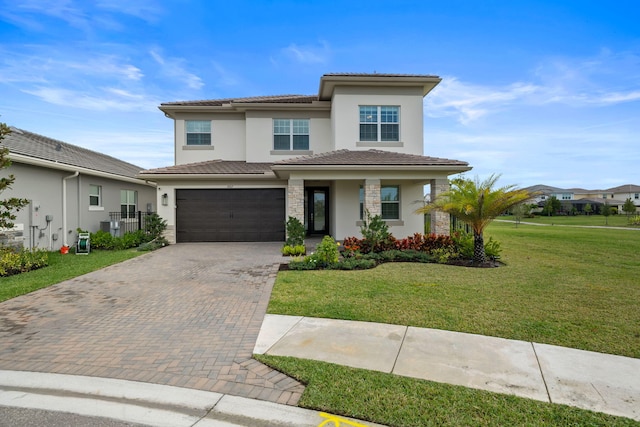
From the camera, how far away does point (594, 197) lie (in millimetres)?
79688

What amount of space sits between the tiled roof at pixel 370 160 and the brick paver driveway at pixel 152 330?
5.43 meters

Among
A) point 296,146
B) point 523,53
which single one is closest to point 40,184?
point 296,146

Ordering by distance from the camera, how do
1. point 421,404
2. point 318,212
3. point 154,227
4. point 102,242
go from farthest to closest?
point 318,212 → point 154,227 → point 102,242 → point 421,404

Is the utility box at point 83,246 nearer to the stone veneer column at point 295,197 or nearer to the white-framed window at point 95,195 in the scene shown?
the white-framed window at point 95,195

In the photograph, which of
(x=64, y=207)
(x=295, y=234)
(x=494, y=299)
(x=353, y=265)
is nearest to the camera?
(x=494, y=299)

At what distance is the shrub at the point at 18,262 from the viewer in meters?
9.17

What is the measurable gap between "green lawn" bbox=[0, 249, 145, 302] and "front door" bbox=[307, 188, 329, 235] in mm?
8177

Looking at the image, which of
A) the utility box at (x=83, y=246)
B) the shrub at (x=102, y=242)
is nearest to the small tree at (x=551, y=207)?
the shrub at (x=102, y=242)

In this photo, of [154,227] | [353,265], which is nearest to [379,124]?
[353,265]

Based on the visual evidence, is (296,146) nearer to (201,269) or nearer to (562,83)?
(201,269)

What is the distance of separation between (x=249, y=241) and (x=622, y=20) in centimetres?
1767

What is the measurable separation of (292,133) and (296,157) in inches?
80.0

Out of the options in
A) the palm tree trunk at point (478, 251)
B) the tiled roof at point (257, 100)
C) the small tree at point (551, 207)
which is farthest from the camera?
the small tree at point (551, 207)

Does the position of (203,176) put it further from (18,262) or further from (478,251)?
(478,251)
